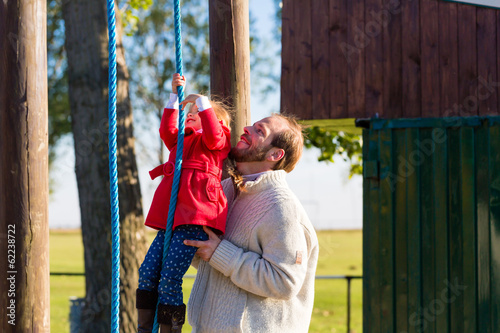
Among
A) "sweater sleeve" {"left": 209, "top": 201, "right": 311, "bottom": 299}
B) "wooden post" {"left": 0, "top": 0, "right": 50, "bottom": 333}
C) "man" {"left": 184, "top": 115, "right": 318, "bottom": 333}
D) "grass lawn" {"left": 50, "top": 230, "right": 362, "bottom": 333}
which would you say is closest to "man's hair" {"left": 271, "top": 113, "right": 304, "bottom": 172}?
"man" {"left": 184, "top": 115, "right": 318, "bottom": 333}

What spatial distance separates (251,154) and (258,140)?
0.07 m

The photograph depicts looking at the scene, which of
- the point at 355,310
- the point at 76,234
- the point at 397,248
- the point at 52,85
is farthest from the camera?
the point at 76,234

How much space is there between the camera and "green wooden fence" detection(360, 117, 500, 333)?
586 cm

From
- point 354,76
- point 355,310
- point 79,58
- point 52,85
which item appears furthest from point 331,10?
point 52,85

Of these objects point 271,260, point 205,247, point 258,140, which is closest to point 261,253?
point 271,260

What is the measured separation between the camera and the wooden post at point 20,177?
322cm

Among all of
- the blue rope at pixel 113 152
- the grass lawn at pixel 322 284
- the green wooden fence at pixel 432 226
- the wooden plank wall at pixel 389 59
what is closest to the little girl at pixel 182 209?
the blue rope at pixel 113 152

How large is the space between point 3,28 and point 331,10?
4.22m

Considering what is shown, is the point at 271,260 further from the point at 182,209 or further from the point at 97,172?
the point at 97,172

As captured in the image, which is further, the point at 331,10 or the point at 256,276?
the point at 331,10

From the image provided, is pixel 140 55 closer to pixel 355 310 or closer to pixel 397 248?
pixel 355 310

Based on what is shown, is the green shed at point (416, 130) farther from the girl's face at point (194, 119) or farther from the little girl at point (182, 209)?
the little girl at point (182, 209)

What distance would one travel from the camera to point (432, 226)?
602 cm

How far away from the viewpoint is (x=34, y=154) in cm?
324
